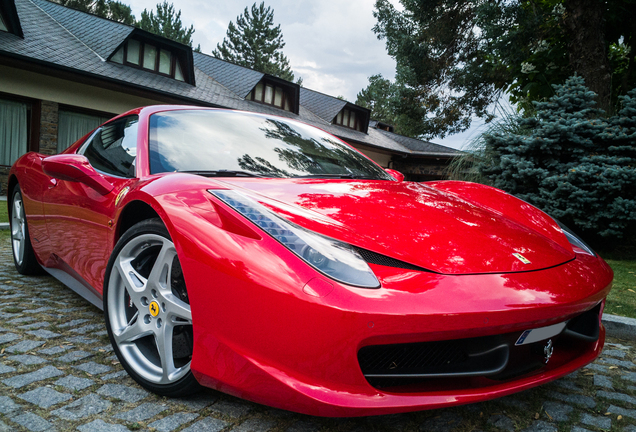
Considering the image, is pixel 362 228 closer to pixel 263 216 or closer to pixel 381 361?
pixel 263 216

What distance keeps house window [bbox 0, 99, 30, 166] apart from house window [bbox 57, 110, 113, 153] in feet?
2.60

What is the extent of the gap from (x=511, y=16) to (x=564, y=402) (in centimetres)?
1043

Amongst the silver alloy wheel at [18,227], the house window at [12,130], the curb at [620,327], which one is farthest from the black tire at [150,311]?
the house window at [12,130]

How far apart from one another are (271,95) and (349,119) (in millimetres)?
5698

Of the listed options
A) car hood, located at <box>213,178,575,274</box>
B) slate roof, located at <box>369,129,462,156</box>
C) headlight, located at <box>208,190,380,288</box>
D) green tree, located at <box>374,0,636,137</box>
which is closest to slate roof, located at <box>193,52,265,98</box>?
green tree, located at <box>374,0,636,137</box>

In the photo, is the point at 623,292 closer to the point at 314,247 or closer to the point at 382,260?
the point at 382,260

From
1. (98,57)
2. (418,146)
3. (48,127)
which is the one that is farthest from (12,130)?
(418,146)

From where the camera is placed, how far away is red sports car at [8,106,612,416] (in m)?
1.28

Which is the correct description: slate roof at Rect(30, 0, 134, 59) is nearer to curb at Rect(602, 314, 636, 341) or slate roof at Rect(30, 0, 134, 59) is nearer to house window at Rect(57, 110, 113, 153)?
house window at Rect(57, 110, 113, 153)

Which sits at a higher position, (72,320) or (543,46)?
(543,46)

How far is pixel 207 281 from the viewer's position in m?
1.47

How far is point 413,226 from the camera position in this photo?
173 centimetres

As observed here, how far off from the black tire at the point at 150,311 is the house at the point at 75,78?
7458 millimetres

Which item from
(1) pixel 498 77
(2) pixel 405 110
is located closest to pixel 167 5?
(2) pixel 405 110
